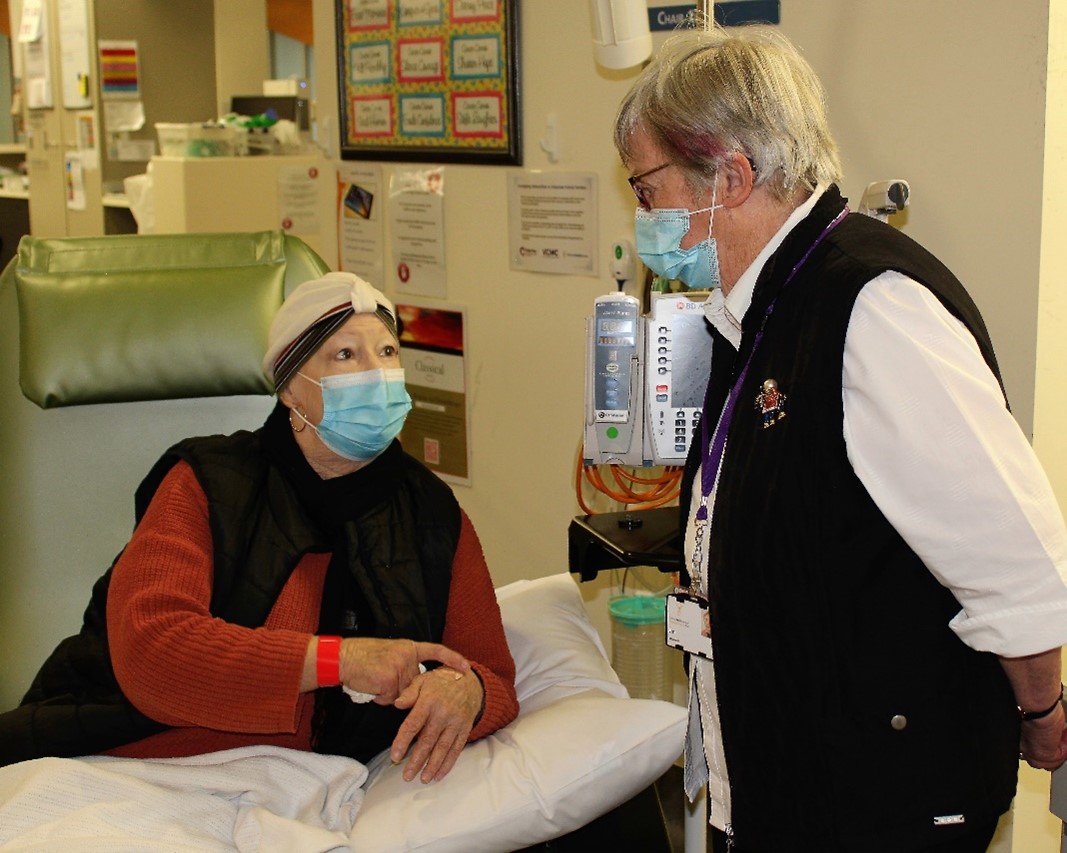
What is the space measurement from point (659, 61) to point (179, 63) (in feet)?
16.8

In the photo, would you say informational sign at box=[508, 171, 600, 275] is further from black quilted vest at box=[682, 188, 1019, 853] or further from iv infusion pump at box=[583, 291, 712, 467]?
black quilted vest at box=[682, 188, 1019, 853]

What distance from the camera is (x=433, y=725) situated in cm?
163

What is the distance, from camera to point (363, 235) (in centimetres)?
335

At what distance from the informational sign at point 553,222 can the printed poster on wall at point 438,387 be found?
11.8 inches

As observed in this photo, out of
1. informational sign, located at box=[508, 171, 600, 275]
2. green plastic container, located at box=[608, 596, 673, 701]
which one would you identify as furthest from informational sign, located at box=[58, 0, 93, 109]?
green plastic container, located at box=[608, 596, 673, 701]

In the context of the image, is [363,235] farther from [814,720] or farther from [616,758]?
[814,720]

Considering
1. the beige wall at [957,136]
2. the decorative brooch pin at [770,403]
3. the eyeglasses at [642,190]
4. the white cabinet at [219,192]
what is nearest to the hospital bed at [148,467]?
the decorative brooch pin at [770,403]

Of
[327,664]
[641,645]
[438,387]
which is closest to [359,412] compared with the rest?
[327,664]

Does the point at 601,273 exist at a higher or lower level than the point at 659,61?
lower

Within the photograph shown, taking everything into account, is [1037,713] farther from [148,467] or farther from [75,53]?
[75,53]

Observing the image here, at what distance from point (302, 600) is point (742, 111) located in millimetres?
925

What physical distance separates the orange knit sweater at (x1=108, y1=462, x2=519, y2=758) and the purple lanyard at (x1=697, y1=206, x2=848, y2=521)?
537mm

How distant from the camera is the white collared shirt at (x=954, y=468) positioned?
1099 millimetres

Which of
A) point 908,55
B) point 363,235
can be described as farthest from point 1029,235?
point 363,235
